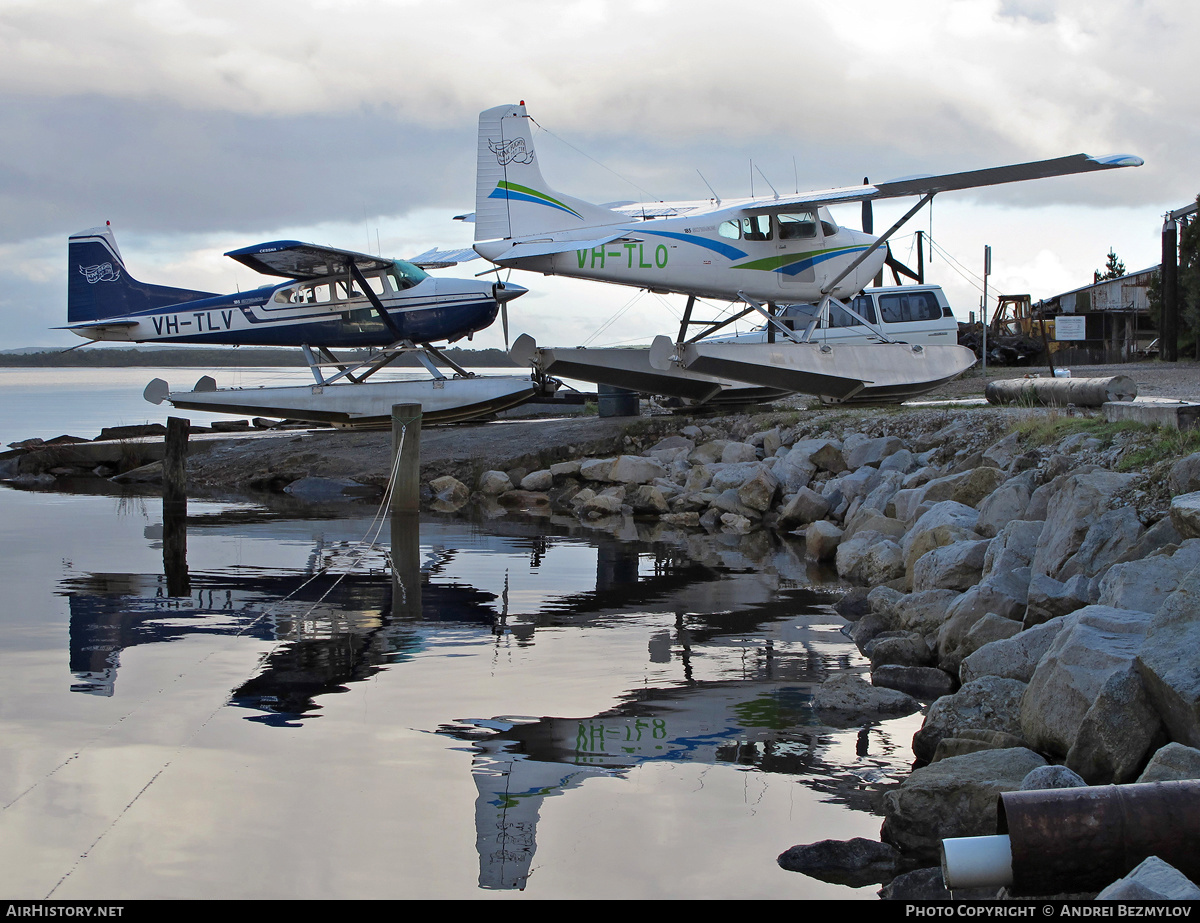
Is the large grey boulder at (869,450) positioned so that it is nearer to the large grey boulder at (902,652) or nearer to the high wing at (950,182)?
the high wing at (950,182)

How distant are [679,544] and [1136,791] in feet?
30.0

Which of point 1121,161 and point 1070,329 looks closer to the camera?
point 1121,161

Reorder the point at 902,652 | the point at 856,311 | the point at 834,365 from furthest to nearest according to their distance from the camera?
the point at 856,311, the point at 834,365, the point at 902,652

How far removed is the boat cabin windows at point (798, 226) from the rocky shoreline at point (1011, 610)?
12.0 feet

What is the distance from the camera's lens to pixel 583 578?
10266mm

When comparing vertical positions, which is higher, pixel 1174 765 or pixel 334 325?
pixel 334 325

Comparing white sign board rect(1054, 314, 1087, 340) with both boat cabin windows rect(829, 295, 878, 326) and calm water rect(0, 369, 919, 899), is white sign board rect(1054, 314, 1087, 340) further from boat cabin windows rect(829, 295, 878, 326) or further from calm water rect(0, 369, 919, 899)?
calm water rect(0, 369, 919, 899)

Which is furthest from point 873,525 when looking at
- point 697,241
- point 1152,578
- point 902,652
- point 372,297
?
point 372,297

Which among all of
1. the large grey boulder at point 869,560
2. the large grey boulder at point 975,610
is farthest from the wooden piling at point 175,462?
the large grey boulder at point 975,610

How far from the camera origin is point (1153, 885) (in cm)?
280

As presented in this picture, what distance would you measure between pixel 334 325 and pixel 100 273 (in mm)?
5230

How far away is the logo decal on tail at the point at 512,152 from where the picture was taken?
15570 mm

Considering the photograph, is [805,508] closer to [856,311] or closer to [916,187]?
[916,187]
